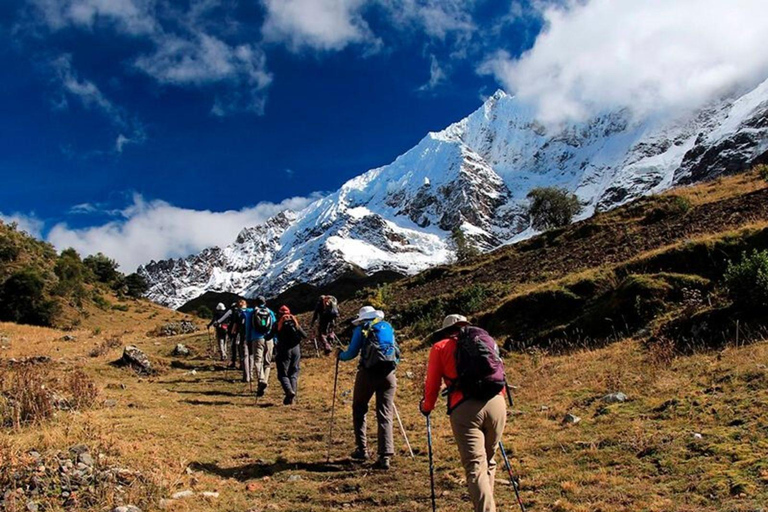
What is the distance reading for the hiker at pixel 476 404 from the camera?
217 inches

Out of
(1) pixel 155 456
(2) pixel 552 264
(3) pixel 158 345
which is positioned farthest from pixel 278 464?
(3) pixel 158 345

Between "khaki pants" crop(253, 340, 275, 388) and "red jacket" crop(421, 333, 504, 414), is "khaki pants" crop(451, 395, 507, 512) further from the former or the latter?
"khaki pants" crop(253, 340, 275, 388)

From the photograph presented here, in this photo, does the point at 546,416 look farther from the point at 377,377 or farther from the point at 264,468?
the point at 264,468

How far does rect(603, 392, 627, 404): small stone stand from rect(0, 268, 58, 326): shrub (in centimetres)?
4672

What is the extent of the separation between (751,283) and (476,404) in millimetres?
9178

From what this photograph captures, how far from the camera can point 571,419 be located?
904 centimetres

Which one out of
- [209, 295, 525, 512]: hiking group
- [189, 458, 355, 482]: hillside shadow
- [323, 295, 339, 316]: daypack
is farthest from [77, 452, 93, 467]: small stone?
[323, 295, 339, 316]: daypack

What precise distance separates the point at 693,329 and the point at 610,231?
13.0 m

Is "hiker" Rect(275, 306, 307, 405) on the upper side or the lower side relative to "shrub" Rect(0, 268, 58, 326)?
lower

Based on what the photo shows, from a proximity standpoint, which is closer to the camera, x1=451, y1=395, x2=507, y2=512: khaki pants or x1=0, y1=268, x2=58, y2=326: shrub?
x1=451, y1=395, x2=507, y2=512: khaki pants

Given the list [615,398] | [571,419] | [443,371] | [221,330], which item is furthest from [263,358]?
[443,371]

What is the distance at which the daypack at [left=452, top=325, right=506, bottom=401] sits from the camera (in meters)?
5.61

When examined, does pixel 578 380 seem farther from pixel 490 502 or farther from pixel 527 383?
pixel 490 502

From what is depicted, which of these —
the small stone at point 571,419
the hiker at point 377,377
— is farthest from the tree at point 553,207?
the hiker at point 377,377
